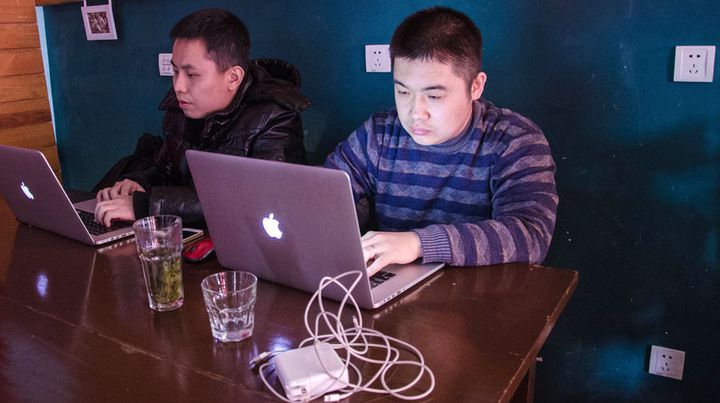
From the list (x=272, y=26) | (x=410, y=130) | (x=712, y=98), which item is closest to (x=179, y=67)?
(x=272, y=26)

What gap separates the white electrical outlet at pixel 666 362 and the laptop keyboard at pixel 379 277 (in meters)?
1.10

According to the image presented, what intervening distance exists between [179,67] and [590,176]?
1.20 meters

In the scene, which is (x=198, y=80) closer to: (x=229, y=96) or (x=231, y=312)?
(x=229, y=96)

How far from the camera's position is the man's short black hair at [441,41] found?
1.28 m

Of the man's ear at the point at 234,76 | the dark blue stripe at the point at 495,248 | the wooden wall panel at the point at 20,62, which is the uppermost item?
the wooden wall panel at the point at 20,62

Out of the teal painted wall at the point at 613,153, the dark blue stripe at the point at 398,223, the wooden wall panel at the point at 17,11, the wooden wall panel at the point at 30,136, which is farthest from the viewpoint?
the wooden wall panel at the point at 30,136

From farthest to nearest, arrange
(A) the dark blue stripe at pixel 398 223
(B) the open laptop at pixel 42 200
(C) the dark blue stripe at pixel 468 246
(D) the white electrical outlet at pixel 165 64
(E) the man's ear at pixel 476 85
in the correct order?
(D) the white electrical outlet at pixel 165 64
(A) the dark blue stripe at pixel 398 223
(E) the man's ear at pixel 476 85
(B) the open laptop at pixel 42 200
(C) the dark blue stripe at pixel 468 246

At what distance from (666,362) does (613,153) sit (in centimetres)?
62

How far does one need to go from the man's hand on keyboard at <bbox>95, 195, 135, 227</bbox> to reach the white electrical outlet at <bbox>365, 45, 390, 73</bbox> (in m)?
0.94

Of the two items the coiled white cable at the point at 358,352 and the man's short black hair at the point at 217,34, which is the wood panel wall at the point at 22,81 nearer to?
the man's short black hair at the point at 217,34

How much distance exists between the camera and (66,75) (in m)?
3.08

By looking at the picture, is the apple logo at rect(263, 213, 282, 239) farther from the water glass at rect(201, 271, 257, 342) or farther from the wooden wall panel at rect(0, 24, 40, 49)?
the wooden wall panel at rect(0, 24, 40, 49)

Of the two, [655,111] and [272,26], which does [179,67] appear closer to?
[272,26]

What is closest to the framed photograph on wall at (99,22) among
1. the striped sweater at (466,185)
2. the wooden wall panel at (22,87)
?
the wooden wall panel at (22,87)
